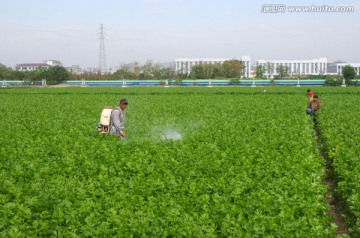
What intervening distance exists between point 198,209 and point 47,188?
8.68 ft

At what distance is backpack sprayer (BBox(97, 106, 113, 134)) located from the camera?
12.1m

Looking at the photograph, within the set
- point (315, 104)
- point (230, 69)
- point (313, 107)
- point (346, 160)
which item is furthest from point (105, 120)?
point (230, 69)

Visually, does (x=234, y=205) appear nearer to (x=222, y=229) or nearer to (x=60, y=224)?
(x=222, y=229)

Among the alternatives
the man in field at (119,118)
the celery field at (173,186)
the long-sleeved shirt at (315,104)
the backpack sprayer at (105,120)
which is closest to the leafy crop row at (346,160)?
the celery field at (173,186)

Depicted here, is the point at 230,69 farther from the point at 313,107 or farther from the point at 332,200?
the point at 332,200

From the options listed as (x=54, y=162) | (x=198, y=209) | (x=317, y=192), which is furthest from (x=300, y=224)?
(x=54, y=162)

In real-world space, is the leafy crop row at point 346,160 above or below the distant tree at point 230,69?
below

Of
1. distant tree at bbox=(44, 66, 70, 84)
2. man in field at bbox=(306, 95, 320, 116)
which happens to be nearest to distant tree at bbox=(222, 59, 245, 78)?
distant tree at bbox=(44, 66, 70, 84)

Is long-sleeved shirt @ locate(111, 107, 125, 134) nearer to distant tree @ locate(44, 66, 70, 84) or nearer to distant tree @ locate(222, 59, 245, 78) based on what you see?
distant tree @ locate(44, 66, 70, 84)

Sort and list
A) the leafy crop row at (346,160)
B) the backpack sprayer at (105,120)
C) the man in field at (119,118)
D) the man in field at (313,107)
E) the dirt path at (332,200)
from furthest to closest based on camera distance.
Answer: the man in field at (313,107), the backpack sprayer at (105,120), the man in field at (119,118), the dirt path at (332,200), the leafy crop row at (346,160)

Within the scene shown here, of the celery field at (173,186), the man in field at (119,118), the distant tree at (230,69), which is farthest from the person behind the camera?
the distant tree at (230,69)

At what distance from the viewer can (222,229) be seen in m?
5.20

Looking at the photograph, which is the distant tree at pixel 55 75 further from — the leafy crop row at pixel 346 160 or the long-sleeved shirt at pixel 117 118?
the long-sleeved shirt at pixel 117 118

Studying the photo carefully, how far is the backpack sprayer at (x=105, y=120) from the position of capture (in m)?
12.1
